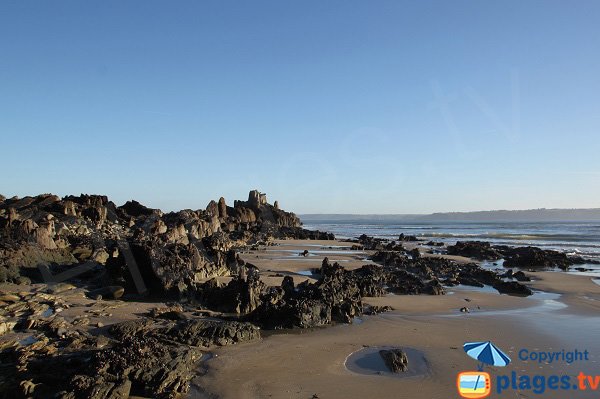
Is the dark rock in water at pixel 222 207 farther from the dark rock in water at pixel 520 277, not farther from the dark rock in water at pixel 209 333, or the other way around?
the dark rock in water at pixel 209 333

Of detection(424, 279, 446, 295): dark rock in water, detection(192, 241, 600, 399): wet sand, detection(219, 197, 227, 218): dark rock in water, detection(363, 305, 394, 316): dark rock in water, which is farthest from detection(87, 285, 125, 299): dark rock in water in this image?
detection(219, 197, 227, 218): dark rock in water

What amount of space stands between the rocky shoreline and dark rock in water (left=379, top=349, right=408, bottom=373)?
292 centimetres

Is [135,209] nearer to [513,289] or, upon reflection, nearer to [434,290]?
[434,290]

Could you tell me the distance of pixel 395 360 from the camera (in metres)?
8.49

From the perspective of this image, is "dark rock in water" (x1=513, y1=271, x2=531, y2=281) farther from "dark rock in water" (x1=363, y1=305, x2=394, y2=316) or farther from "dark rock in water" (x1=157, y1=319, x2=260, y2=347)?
"dark rock in water" (x1=157, y1=319, x2=260, y2=347)

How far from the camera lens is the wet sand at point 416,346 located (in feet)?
24.1

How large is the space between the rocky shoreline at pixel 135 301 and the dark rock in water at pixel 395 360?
2.92m

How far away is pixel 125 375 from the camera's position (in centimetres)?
688

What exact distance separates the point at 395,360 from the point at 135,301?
8.49 meters

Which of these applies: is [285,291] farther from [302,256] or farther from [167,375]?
[302,256]

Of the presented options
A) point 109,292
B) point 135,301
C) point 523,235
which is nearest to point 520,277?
point 135,301

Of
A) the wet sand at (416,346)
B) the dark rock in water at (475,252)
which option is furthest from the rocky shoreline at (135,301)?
the dark rock in water at (475,252)

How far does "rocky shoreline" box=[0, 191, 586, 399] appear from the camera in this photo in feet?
23.1

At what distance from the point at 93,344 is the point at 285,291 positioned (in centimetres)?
619
